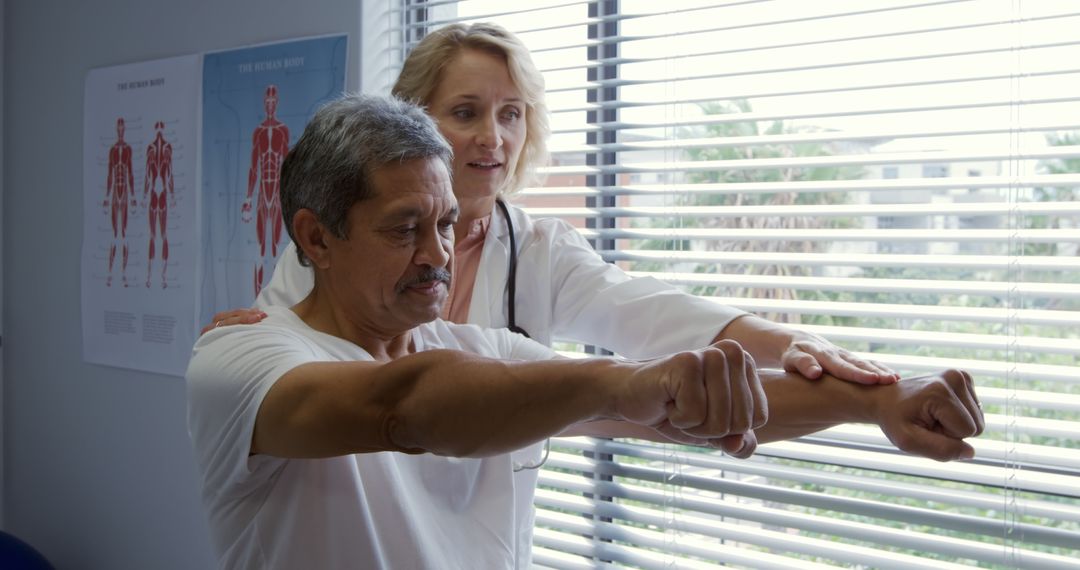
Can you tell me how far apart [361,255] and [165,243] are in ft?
5.99

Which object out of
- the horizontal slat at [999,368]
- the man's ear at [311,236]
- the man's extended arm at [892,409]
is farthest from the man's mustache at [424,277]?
the horizontal slat at [999,368]

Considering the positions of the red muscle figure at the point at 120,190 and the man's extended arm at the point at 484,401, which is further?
the red muscle figure at the point at 120,190

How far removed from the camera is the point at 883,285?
5.67 ft

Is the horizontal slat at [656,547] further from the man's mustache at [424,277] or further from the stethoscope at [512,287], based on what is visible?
the man's mustache at [424,277]

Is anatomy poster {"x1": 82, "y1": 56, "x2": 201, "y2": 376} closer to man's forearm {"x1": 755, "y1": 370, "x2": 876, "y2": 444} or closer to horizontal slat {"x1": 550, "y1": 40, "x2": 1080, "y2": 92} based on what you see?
horizontal slat {"x1": 550, "y1": 40, "x2": 1080, "y2": 92}

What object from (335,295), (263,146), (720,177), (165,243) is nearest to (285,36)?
(263,146)

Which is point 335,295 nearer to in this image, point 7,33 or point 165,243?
point 165,243

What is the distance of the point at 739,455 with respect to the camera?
920 millimetres

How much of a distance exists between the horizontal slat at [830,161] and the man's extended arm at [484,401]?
98 centimetres

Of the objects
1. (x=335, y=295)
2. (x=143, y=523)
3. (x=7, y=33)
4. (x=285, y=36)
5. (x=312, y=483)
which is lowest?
(x=143, y=523)

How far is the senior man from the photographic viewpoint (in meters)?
0.91

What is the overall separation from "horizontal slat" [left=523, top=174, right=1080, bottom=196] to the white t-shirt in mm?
856

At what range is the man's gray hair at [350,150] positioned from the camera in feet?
3.80

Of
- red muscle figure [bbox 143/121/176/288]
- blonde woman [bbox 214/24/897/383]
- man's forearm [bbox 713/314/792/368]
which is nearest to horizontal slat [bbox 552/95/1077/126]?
blonde woman [bbox 214/24/897/383]
